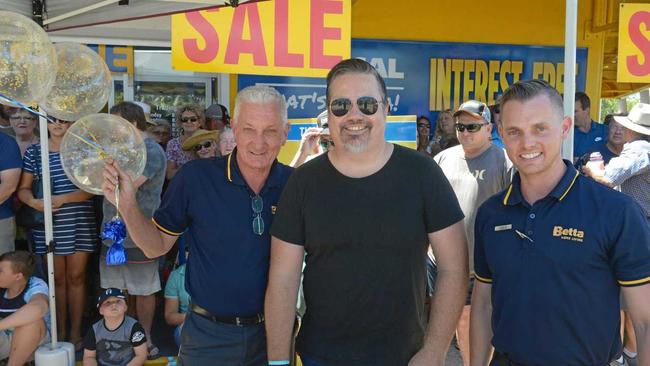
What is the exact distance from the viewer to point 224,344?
2.36 meters

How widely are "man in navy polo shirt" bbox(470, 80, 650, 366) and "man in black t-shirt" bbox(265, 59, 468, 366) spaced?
17 cm

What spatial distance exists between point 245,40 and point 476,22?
4.73 m

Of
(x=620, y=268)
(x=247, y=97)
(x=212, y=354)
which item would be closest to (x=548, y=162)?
(x=620, y=268)

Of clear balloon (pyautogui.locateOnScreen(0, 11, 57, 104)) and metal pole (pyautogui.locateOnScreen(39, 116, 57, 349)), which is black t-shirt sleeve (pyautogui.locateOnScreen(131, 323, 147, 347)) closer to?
metal pole (pyautogui.locateOnScreen(39, 116, 57, 349))

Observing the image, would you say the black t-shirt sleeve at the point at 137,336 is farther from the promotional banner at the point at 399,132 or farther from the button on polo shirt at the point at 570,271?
the button on polo shirt at the point at 570,271

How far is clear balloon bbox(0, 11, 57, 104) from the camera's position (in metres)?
2.53

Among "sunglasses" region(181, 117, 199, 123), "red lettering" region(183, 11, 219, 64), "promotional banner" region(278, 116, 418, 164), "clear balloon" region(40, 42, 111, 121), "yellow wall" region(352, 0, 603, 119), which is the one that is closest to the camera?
"clear balloon" region(40, 42, 111, 121)

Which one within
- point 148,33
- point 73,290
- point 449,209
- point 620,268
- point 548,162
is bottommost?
point 73,290

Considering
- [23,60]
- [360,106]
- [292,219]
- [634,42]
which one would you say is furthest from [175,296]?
[634,42]

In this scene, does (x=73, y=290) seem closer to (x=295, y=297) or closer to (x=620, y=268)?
(x=295, y=297)

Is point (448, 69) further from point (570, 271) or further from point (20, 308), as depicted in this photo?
point (570, 271)

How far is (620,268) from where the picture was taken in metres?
1.75

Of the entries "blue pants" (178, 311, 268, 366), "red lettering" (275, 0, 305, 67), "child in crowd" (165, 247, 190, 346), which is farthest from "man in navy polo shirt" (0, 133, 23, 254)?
"blue pants" (178, 311, 268, 366)

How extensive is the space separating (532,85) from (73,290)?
12.9 ft
